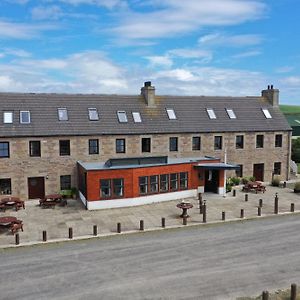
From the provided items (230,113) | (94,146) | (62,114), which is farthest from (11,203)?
(230,113)

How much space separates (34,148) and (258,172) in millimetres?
21787

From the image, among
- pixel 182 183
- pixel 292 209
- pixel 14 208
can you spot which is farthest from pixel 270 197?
pixel 14 208

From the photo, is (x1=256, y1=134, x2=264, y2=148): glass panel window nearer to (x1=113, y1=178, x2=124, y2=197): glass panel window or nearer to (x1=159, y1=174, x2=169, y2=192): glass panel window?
(x1=159, y1=174, x2=169, y2=192): glass panel window

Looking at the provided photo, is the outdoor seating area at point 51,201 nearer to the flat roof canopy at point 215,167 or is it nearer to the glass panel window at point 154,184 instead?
the glass panel window at point 154,184

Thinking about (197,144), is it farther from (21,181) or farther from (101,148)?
(21,181)

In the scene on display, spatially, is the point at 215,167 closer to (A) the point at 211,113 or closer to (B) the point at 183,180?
(B) the point at 183,180

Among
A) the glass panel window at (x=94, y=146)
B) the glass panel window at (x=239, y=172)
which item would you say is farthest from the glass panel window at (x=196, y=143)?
the glass panel window at (x=94, y=146)

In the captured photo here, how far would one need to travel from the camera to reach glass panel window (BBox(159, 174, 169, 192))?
2867 cm

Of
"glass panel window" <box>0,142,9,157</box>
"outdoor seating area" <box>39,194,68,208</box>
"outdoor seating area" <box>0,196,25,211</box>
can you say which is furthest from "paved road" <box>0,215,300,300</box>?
"glass panel window" <box>0,142,9,157</box>

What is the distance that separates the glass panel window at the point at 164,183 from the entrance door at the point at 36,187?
948cm

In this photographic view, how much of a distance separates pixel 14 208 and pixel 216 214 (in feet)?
47.3

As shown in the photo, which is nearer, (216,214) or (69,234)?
(69,234)

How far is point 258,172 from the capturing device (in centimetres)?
3709

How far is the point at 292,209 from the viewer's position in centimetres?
2552
